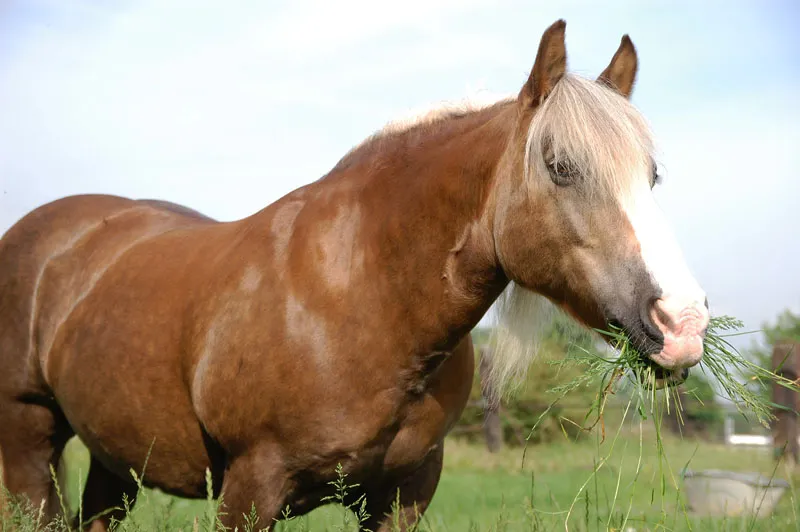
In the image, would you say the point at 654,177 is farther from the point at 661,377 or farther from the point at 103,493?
the point at 103,493

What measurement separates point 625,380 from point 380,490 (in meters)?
1.23

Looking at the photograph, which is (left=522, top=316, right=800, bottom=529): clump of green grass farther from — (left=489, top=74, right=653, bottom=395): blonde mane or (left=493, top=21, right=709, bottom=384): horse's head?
(left=489, top=74, right=653, bottom=395): blonde mane

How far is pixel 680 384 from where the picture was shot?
264cm

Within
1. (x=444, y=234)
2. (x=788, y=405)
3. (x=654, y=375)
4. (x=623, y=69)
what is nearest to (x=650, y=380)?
(x=654, y=375)

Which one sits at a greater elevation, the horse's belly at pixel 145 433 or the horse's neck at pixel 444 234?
the horse's neck at pixel 444 234

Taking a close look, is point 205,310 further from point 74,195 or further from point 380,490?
point 74,195

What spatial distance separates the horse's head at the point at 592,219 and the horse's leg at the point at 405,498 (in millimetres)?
1073

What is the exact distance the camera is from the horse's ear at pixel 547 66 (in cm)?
285

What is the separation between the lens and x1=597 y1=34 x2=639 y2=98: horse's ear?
316 cm

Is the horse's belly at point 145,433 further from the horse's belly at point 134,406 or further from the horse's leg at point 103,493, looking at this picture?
the horse's leg at point 103,493

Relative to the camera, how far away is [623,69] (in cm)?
319

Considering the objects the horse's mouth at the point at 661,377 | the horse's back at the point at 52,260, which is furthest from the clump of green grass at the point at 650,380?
the horse's back at the point at 52,260

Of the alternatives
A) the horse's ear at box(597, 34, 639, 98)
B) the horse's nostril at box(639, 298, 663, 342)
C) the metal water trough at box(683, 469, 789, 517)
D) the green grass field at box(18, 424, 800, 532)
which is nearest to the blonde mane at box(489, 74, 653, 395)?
the horse's ear at box(597, 34, 639, 98)

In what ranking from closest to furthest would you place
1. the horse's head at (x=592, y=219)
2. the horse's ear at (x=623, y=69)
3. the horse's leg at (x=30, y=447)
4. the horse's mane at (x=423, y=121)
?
1. the horse's head at (x=592, y=219)
2. the horse's ear at (x=623, y=69)
3. the horse's mane at (x=423, y=121)
4. the horse's leg at (x=30, y=447)
